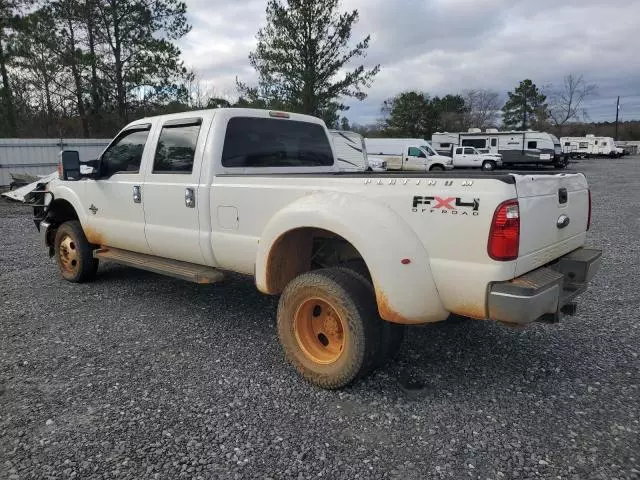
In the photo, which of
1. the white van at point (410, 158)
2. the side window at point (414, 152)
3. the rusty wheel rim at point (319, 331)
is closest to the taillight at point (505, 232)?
the rusty wheel rim at point (319, 331)

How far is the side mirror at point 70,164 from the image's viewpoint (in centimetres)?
533

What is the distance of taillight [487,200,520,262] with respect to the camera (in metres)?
2.75

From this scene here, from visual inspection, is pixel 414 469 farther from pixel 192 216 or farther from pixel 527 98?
pixel 527 98

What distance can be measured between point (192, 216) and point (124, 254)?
4.45 ft

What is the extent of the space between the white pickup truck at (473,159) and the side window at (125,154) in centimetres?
3117

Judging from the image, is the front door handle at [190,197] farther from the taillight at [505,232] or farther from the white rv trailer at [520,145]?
the white rv trailer at [520,145]

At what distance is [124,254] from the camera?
5.27 metres

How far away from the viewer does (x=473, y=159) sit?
34.1 meters

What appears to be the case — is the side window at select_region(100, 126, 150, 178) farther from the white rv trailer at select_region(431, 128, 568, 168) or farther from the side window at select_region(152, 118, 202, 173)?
the white rv trailer at select_region(431, 128, 568, 168)

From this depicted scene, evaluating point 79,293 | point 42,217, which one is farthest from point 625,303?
point 42,217

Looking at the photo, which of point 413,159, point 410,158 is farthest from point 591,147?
point 410,158

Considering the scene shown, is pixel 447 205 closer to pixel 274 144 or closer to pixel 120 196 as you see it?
pixel 274 144

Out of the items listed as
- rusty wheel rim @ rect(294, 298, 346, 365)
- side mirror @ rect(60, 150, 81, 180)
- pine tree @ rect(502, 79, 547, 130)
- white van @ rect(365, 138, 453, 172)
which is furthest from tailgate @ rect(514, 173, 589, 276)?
pine tree @ rect(502, 79, 547, 130)

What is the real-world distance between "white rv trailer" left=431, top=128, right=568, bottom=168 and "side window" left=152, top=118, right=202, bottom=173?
34.7 m
